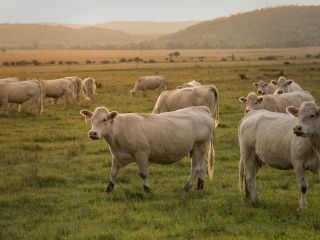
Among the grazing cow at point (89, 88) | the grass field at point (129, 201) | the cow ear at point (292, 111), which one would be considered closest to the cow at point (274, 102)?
the grass field at point (129, 201)

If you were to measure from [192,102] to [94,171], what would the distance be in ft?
17.8

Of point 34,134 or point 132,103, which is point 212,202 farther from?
point 132,103

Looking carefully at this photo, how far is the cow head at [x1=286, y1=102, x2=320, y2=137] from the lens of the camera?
8.65 metres

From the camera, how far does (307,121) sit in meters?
8.88

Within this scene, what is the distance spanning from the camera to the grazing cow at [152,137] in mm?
10656

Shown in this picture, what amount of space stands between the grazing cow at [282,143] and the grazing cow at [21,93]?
585 inches

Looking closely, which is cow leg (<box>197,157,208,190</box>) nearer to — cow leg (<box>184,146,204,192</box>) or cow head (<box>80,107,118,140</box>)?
cow leg (<box>184,146,204,192</box>)

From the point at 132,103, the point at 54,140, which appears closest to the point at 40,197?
the point at 54,140

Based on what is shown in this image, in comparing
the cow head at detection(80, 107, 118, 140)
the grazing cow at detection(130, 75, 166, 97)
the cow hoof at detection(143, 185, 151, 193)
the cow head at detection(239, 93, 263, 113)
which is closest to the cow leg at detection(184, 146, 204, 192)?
the cow hoof at detection(143, 185, 151, 193)

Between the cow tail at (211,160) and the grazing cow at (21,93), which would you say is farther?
the grazing cow at (21,93)

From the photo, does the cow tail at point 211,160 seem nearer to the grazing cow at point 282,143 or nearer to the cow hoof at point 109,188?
the grazing cow at point 282,143

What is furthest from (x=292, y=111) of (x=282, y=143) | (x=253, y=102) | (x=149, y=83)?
(x=149, y=83)

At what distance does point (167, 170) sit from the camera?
42.8 ft

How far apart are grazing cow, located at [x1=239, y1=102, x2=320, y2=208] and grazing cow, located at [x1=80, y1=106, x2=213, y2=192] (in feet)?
3.78
